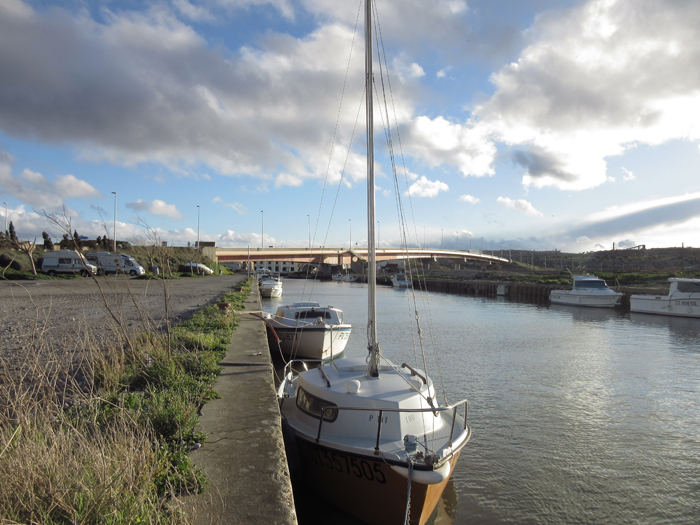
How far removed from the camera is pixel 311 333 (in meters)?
16.8

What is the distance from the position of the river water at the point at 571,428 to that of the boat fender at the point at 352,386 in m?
2.64

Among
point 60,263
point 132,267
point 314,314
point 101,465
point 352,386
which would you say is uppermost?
point 60,263

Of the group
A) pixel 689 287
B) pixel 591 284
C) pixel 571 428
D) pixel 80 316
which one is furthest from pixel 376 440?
pixel 591 284

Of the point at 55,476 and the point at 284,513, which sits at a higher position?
the point at 55,476

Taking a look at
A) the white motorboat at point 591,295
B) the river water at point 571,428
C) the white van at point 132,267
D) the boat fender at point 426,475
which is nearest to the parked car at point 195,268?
the white van at point 132,267

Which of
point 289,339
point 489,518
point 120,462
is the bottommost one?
point 489,518

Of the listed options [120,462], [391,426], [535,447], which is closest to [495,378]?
[535,447]

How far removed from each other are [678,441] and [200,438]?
35.9ft

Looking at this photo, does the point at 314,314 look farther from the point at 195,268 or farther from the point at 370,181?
the point at 195,268

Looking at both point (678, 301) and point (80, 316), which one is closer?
point (80, 316)

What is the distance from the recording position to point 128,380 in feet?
24.2

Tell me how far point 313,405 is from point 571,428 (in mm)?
7401

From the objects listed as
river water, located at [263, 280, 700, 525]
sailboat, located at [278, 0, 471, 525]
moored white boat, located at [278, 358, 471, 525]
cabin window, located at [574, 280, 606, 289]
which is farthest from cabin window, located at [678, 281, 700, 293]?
moored white boat, located at [278, 358, 471, 525]

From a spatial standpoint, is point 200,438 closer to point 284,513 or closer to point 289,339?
point 284,513
